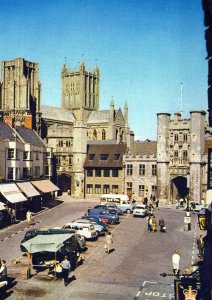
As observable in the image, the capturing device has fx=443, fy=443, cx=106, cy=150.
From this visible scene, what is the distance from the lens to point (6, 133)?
55.5m

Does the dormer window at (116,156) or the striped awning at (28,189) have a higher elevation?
the dormer window at (116,156)

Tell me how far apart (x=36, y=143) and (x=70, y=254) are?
38258 mm

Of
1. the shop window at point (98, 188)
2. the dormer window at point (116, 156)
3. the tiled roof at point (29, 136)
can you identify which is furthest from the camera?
the dormer window at point (116, 156)

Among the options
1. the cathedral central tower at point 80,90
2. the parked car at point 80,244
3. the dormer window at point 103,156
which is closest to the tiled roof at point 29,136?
the dormer window at point 103,156

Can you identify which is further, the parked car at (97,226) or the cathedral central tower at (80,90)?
the cathedral central tower at (80,90)

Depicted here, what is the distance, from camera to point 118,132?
10712 centimetres

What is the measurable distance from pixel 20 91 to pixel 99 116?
2575 cm

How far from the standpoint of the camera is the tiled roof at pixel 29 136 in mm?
61438

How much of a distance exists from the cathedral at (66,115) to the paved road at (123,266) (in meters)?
26.9

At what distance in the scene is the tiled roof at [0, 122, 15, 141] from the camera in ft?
177

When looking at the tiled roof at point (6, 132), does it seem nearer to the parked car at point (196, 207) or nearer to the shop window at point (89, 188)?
the shop window at point (89, 188)

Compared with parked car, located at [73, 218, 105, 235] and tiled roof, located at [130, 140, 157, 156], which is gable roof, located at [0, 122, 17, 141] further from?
tiled roof, located at [130, 140, 157, 156]

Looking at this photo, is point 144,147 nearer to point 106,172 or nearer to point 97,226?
point 106,172

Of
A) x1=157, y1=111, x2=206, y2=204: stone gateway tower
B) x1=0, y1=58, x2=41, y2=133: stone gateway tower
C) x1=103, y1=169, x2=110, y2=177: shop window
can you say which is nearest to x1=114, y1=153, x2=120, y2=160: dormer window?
x1=103, y1=169, x2=110, y2=177: shop window
